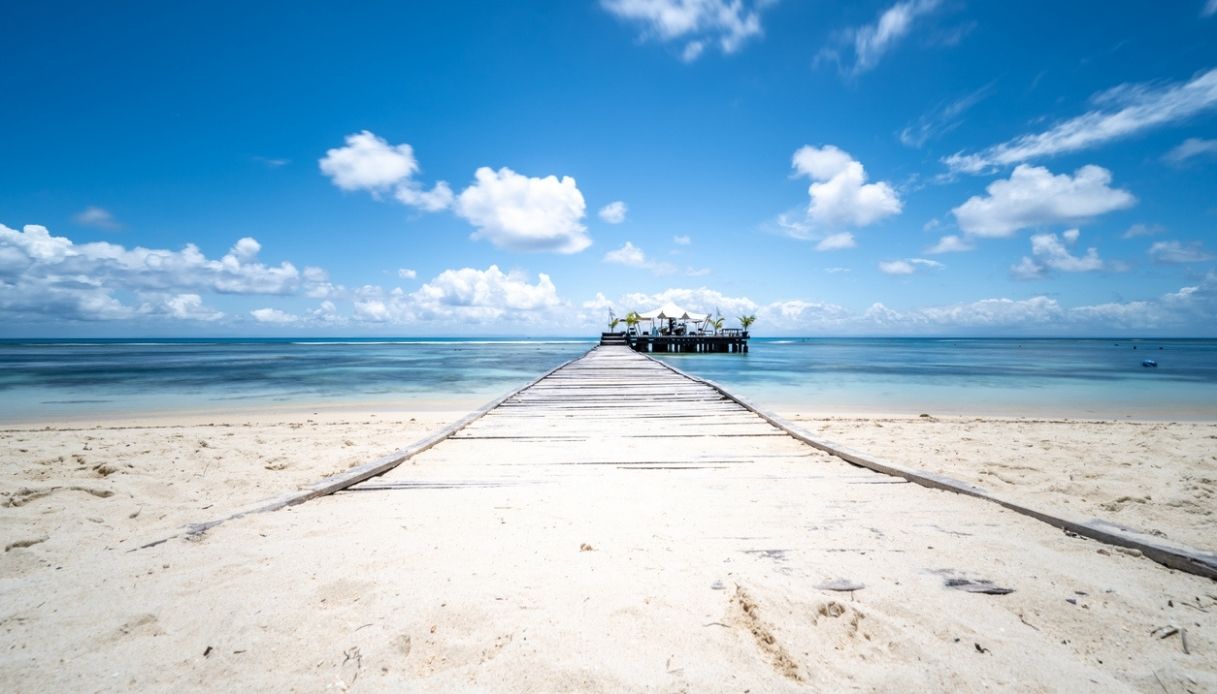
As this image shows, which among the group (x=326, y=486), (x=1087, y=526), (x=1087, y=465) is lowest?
(x=1087, y=465)

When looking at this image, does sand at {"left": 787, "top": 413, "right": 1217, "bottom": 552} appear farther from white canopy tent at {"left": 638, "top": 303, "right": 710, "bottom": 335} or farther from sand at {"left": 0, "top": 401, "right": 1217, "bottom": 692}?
white canopy tent at {"left": 638, "top": 303, "right": 710, "bottom": 335}

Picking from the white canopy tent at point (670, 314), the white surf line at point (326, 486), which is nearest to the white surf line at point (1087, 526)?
the white surf line at point (326, 486)

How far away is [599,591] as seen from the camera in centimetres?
206

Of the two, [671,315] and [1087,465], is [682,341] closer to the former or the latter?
[671,315]

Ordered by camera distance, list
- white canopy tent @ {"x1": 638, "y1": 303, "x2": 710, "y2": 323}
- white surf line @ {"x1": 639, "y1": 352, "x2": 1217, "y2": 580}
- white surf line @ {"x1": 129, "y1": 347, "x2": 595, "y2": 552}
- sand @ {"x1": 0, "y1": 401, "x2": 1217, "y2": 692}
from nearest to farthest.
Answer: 1. sand @ {"x1": 0, "y1": 401, "x2": 1217, "y2": 692}
2. white surf line @ {"x1": 639, "y1": 352, "x2": 1217, "y2": 580}
3. white surf line @ {"x1": 129, "y1": 347, "x2": 595, "y2": 552}
4. white canopy tent @ {"x1": 638, "y1": 303, "x2": 710, "y2": 323}

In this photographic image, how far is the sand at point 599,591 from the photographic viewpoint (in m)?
1.60

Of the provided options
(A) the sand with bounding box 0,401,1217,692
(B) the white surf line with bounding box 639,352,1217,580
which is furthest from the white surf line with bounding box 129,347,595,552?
(B) the white surf line with bounding box 639,352,1217,580

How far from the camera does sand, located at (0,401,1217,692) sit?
1601mm

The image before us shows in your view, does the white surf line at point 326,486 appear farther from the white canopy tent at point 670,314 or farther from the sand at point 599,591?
the white canopy tent at point 670,314

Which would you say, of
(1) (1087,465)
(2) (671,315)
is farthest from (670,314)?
(1) (1087,465)

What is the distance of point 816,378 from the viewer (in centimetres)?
2138

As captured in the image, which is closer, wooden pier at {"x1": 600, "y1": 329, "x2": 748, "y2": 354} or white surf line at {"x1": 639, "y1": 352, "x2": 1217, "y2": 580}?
white surf line at {"x1": 639, "y1": 352, "x2": 1217, "y2": 580}

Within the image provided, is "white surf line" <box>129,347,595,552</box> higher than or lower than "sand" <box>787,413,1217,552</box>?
higher

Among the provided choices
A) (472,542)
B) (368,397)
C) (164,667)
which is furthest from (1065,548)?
(368,397)
